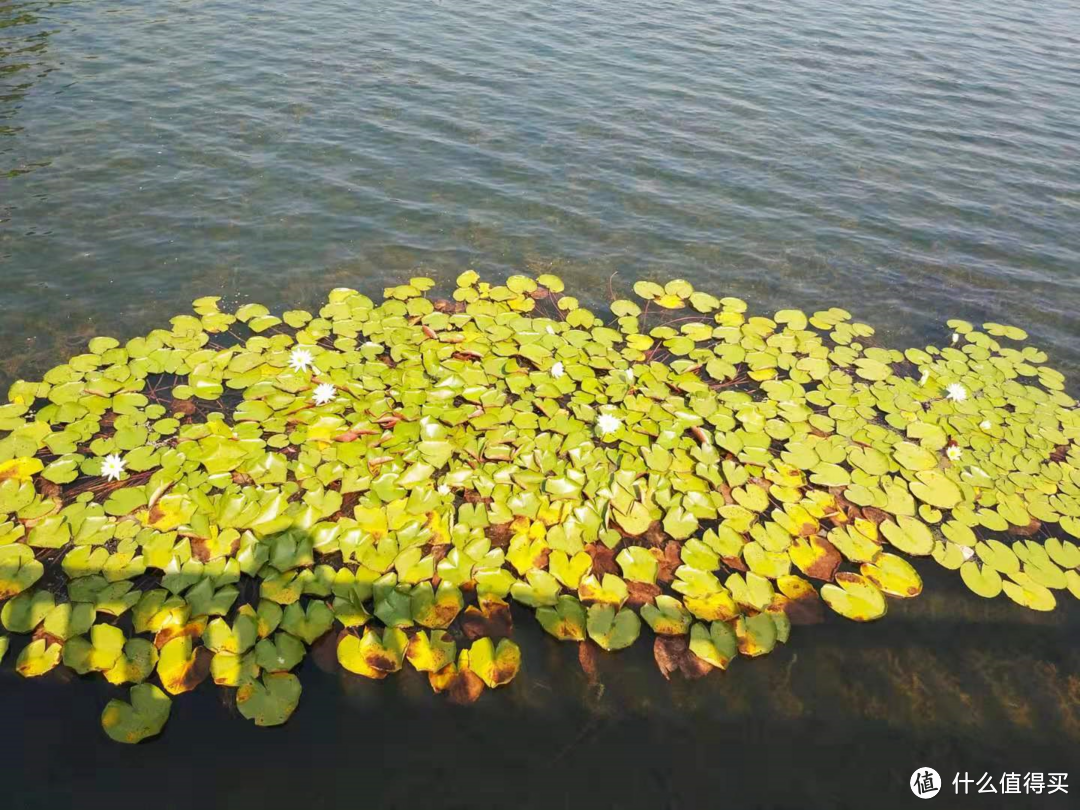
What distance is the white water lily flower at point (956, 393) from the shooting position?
264 inches

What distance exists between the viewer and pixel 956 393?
671 centimetres

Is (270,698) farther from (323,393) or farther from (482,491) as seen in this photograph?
(323,393)

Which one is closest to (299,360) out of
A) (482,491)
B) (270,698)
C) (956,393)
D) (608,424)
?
(482,491)

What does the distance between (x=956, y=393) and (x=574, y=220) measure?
5040 mm

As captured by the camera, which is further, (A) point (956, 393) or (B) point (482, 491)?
(A) point (956, 393)

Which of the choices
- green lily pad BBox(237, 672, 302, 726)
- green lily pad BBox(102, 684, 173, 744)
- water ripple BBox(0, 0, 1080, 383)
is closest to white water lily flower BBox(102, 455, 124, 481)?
green lily pad BBox(102, 684, 173, 744)

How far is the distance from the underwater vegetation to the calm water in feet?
0.92

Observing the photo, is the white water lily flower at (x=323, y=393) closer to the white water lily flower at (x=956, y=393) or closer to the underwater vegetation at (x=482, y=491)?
the underwater vegetation at (x=482, y=491)

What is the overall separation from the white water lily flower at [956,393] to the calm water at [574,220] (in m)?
1.10

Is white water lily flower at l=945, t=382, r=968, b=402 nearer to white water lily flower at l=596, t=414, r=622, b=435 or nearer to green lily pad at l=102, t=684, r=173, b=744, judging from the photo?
white water lily flower at l=596, t=414, r=622, b=435

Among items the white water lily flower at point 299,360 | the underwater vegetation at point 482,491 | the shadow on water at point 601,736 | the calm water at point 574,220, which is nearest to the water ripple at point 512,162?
the calm water at point 574,220

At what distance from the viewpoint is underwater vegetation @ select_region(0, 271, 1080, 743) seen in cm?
470

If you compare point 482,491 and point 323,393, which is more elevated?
point 323,393

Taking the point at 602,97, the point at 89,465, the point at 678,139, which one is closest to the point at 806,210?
the point at 678,139
